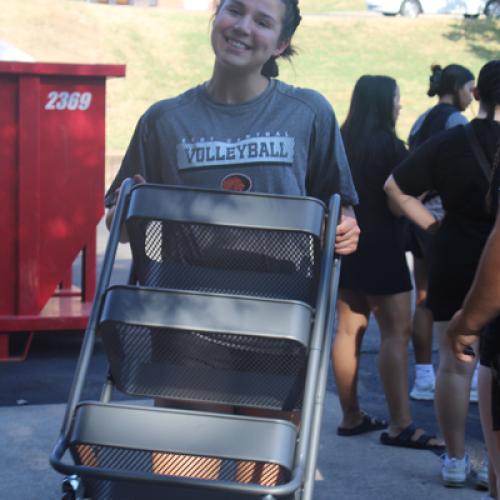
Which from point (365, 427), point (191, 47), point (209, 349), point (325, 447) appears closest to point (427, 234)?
point (365, 427)

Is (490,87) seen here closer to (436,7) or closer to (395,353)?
(395,353)

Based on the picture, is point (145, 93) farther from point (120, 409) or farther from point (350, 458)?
point (120, 409)

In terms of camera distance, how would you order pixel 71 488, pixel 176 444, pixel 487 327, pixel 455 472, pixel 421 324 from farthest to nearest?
pixel 421 324 < pixel 455 472 < pixel 487 327 < pixel 71 488 < pixel 176 444

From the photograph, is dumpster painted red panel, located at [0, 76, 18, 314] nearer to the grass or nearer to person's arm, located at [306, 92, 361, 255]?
person's arm, located at [306, 92, 361, 255]

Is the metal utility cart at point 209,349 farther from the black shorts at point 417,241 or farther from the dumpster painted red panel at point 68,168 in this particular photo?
the dumpster painted red panel at point 68,168

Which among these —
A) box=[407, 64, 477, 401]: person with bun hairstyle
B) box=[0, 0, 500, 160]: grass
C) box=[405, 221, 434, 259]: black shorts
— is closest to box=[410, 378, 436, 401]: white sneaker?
box=[407, 64, 477, 401]: person with bun hairstyle

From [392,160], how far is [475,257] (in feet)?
2.99

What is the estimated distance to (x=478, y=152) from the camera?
4629 mm

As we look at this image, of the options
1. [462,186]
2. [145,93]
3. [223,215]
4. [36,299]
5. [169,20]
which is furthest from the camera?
[169,20]

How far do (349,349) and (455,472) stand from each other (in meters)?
0.97

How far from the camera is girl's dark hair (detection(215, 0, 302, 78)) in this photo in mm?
3428

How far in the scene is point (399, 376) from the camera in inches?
214

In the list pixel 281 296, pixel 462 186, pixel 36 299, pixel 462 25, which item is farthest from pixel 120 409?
pixel 462 25

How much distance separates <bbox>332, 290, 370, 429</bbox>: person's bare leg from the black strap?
121 cm
